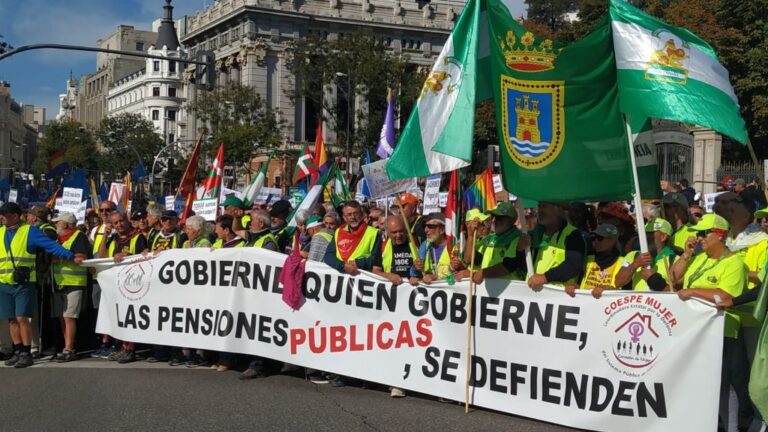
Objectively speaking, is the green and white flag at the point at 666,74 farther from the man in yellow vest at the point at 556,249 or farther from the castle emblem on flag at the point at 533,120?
the man in yellow vest at the point at 556,249

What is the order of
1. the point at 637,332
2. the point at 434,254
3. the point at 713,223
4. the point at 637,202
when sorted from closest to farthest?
the point at 713,223 < the point at 637,332 < the point at 637,202 < the point at 434,254

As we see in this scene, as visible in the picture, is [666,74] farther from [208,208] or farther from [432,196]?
[208,208]

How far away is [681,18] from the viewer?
38031 millimetres

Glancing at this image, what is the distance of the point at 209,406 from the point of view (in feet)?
23.8

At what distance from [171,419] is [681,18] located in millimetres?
36133

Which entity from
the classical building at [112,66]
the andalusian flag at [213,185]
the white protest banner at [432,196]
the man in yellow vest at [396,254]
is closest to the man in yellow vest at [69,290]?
the man in yellow vest at [396,254]

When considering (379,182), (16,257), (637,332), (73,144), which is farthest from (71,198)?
(73,144)

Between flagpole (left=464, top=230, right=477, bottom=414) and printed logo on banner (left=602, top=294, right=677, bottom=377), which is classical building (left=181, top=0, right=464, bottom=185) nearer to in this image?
flagpole (left=464, top=230, right=477, bottom=414)

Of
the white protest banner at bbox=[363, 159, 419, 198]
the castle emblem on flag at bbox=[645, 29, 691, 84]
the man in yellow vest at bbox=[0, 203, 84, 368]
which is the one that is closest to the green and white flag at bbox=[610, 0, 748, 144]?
the castle emblem on flag at bbox=[645, 29, 691, 84]

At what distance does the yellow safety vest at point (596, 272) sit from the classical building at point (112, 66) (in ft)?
428

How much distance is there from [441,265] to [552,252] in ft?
4.36

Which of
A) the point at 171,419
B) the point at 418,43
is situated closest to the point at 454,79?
the point at 171,419

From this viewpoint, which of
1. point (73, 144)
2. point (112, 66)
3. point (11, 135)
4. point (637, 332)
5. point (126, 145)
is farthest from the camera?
point (11, 135)

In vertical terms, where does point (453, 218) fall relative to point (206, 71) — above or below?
below
